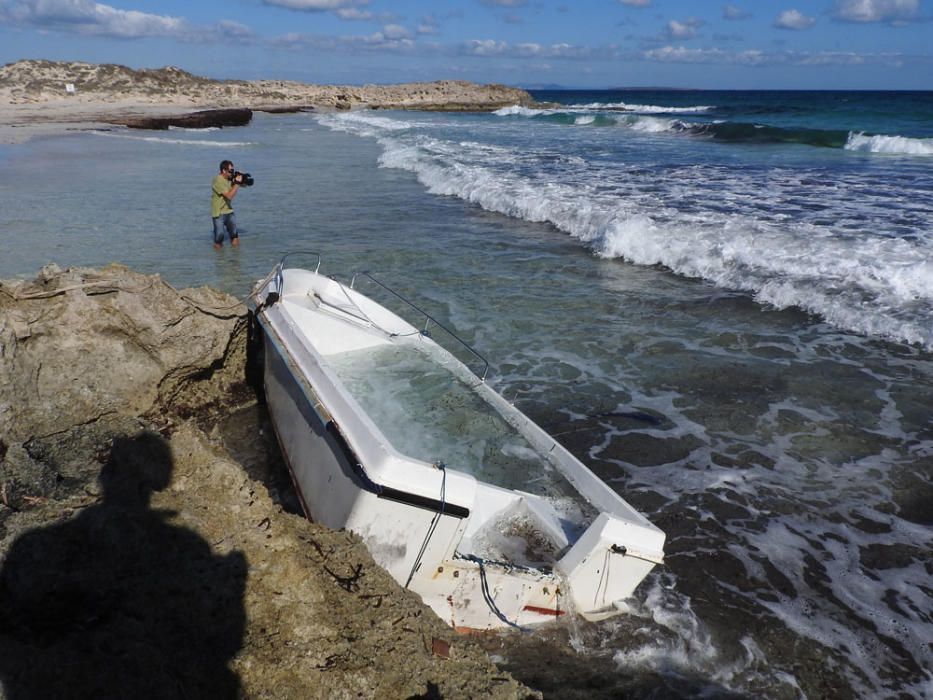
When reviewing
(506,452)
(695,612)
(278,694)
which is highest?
(278,694)

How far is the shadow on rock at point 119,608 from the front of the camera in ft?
5.86

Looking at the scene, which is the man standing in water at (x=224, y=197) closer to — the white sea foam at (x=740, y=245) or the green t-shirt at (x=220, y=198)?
the green t-shirt at (x=220, y=198)

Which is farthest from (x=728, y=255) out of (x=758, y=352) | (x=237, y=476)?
(x=237, y=476)

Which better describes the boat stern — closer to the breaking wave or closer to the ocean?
the ocean

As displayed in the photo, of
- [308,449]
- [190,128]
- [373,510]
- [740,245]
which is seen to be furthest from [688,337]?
[190,128]

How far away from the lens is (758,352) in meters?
7.14

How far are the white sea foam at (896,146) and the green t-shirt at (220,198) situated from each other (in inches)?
951

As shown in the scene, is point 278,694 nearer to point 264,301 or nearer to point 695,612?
point 695,612

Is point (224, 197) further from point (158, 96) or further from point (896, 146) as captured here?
point (158, 96)

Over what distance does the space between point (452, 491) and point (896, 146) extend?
28371mm

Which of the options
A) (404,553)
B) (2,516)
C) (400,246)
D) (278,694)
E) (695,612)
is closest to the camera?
(278,694)

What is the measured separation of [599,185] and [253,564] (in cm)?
1574

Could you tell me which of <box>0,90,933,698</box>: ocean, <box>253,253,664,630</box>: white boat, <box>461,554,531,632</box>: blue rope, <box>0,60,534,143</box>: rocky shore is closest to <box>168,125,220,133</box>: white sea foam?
<box>0,60,534,143</box>: rocky shore

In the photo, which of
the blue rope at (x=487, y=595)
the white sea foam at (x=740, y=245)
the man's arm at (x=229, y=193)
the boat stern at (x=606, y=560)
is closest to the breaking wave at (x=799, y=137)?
the white sea foam at (x=740, y=245)
